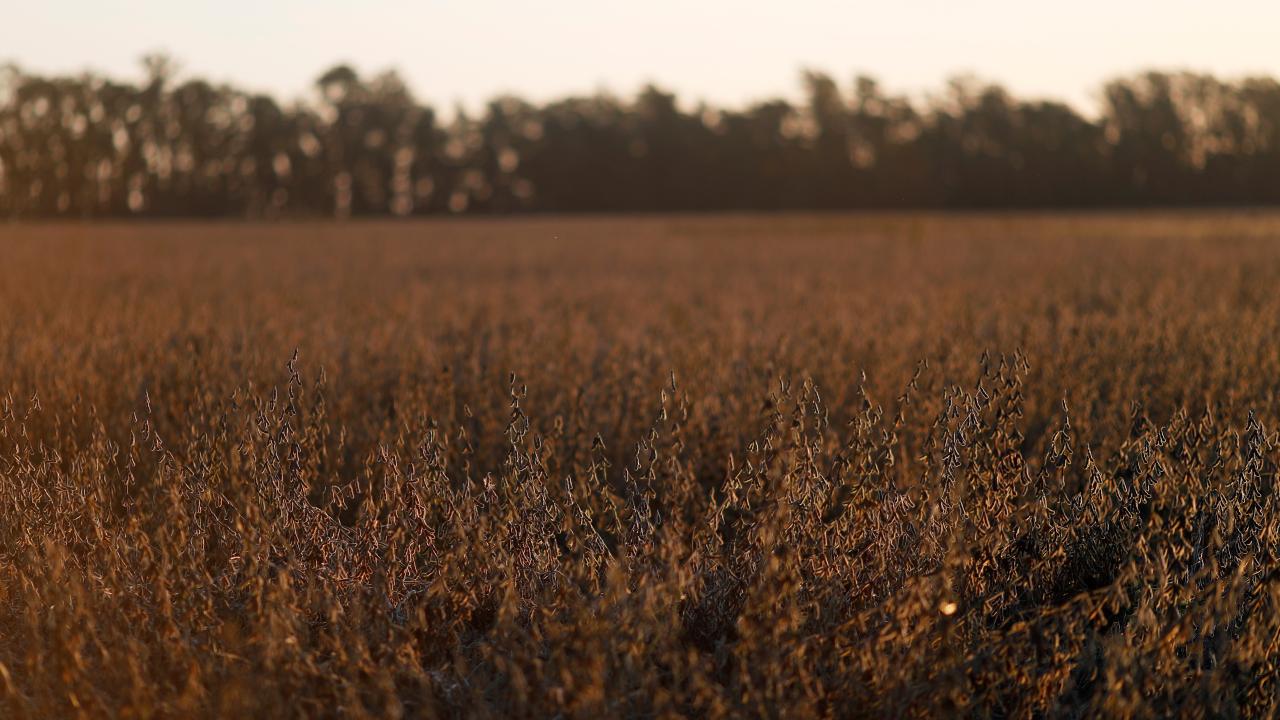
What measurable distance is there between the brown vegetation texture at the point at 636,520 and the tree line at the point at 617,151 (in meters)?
53.3

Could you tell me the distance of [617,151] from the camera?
6341cm

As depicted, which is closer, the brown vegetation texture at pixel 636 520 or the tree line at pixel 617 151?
the brown vegetation texture at pixel 636 520

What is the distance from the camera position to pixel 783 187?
63.7 m

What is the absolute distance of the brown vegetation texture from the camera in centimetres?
229

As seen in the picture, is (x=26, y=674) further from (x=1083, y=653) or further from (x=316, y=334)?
(x=316, y=334)

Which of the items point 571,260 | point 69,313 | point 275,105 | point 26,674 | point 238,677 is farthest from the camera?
point 275,105

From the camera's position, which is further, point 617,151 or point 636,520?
point 617,151

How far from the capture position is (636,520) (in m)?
2.91

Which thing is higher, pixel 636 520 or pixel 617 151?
pixel 617 151

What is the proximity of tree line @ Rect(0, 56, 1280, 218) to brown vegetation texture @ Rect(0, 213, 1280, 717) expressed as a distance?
175 feet

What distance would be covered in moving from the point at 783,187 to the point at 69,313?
191ft

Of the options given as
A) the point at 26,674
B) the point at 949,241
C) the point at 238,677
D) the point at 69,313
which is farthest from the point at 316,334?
the point at 949,241

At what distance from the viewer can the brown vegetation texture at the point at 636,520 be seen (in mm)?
2295

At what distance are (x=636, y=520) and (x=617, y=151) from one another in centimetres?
6181
